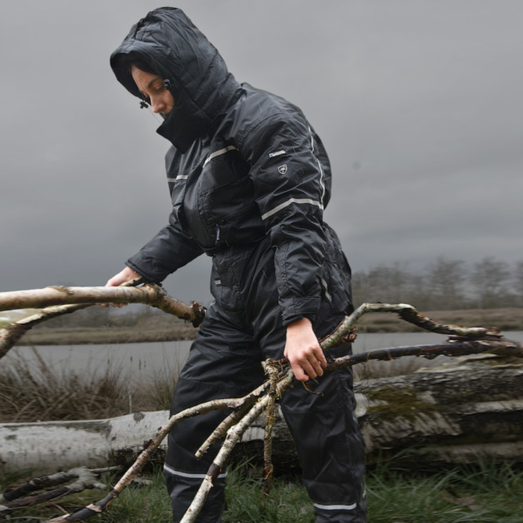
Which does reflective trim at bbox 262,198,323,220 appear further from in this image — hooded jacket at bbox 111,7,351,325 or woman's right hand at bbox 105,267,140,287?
woman's right hand at bbox 105,267,140,287

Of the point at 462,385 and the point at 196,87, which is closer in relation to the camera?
the point at 196,87

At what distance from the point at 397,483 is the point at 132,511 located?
1433mm

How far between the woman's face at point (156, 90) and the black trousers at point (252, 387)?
72 cm

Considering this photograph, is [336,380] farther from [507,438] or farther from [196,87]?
[507,438]

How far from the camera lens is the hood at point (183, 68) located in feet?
7.76

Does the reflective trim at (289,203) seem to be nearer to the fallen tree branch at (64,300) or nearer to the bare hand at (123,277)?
the fallen tree branch at (64,300)

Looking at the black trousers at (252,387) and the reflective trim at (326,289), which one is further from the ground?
the reflective trim at (326,289)

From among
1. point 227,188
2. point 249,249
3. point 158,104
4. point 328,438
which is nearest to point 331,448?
point 328,438

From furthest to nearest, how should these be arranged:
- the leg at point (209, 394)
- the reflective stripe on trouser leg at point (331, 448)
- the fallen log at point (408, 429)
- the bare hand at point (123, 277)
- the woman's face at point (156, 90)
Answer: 1. the fallen log at point (408, 429)
2. the bare hand at point (123, 277)
3. the leg at point (209, 394)
4. the woman's face at point (156, 90)
5. the reflective stripe on trouser leg at point (331, 448)

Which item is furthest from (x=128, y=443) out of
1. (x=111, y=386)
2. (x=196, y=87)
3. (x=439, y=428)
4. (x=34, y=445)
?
(x=196, y=87)

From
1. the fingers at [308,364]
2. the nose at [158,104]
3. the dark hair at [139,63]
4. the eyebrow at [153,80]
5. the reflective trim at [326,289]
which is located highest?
the dark hair at [139,63]

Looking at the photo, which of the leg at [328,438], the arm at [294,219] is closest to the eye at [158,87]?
the arm at [294,219]

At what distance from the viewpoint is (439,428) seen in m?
3.28

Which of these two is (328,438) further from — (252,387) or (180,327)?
(180,327)
